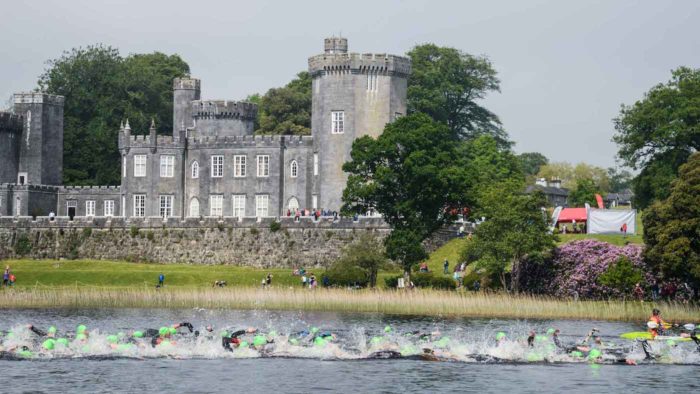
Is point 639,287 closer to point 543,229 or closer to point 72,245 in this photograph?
point 543,229

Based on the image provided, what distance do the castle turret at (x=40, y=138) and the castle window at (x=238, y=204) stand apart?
59.8ft

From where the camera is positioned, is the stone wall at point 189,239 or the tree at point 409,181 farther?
the stone wall at point 189,239

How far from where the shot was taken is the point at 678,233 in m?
71.2

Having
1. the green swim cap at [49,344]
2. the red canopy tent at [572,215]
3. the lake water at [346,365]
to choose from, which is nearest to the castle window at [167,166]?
the red canopy tent at [572,215]

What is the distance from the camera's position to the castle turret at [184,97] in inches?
4680

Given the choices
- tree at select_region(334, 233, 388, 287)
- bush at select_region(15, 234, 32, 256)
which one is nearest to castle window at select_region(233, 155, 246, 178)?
bush at select_region(15, 234, 32, 256)

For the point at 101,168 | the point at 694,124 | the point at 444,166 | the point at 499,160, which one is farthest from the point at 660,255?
the point at 101,168

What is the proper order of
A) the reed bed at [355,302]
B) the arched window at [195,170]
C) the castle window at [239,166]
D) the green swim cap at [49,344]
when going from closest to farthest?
the green swim cap at [49,344] < the reed bed at [355,302] < the castle window at [239,166] < the arched window at [195,170]

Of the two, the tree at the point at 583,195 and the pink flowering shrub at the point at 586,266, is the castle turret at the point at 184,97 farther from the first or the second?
the tree at the point at 583,195

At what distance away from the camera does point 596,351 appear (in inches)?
2058

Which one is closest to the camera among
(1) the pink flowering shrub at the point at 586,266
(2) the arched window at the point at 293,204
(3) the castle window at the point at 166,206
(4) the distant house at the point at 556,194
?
(1) the pink flowering shrub at the point at 586,266

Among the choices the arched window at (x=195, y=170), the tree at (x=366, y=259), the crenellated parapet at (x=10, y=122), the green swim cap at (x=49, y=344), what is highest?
the crenellated parapet at (x=10, y=122)

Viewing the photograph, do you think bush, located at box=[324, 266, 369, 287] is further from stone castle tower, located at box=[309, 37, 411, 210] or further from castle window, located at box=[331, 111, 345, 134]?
castle window, located at box=[331, 111, 345, 134]

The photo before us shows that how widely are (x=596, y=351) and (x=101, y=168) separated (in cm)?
7872
